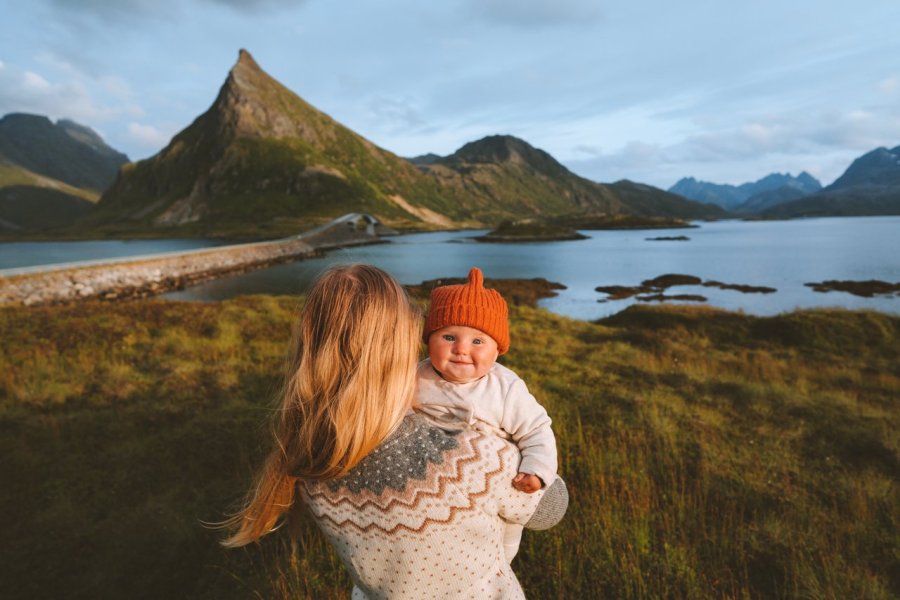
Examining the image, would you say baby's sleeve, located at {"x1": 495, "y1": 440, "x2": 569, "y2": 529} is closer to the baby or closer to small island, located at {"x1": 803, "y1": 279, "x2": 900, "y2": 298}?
the baby

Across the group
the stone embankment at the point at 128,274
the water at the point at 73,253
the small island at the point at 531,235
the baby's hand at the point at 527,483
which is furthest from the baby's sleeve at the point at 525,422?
the small island at the point at 531,235

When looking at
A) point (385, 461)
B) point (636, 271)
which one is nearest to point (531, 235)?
point (636, 271)

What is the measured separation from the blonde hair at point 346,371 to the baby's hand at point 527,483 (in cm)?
51

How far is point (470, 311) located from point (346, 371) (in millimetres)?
727

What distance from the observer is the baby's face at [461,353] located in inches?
84.0

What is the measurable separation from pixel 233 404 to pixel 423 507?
295 inches

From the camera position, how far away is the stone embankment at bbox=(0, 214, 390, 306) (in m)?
26.4

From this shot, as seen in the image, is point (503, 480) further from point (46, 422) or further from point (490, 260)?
point (490, 260)

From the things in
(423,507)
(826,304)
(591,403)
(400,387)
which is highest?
(400,387)

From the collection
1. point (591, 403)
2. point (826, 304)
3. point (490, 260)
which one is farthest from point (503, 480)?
point (490, 260)

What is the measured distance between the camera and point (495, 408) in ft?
6.44

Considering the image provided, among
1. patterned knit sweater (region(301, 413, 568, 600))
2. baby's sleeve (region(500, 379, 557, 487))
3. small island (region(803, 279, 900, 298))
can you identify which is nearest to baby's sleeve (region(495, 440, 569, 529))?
patterned knit sweater (region(301, 413, 568, 600))

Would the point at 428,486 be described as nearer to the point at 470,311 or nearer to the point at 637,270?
the point at 470,311

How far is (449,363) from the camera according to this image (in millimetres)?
2170
